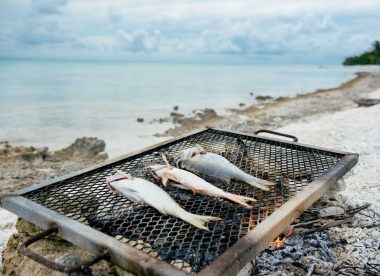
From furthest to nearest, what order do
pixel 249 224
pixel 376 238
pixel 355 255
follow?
pixel 376 238
pixel 355 255
pixel 249 224

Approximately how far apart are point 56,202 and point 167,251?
958 millimetres

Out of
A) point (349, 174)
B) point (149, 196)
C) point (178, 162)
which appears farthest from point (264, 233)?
point (349, 174)

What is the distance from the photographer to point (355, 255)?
359cm

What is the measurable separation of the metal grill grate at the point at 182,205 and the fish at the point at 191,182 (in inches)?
4.3

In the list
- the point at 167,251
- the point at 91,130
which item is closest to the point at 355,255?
the point at 167,251

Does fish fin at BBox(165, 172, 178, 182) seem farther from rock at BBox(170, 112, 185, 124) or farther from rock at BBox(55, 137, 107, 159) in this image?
rock at BBox(170, 112, 185, 124)

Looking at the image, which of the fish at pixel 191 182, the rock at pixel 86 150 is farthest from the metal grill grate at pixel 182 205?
the rock at pixel 86 150

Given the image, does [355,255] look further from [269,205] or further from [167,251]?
[167,251]

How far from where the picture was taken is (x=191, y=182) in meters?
3.11

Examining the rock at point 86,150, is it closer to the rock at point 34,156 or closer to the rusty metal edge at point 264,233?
the rock at point 34,156

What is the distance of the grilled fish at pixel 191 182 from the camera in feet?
9.22

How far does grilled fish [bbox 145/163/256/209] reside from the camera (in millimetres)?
2809

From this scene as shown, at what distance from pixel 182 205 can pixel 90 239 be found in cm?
104

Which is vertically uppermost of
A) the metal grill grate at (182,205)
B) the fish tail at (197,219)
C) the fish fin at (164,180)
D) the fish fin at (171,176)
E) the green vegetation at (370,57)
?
the fish tail at (197,219)
